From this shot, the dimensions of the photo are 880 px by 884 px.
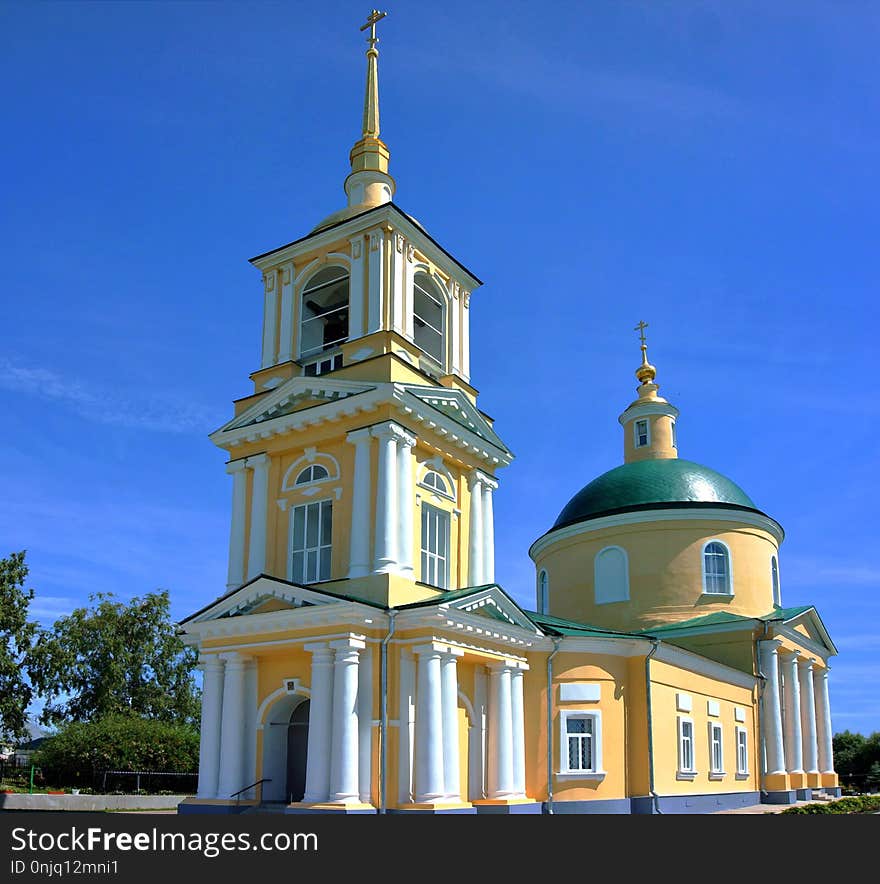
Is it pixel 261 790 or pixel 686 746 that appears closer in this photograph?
pixel 261 790

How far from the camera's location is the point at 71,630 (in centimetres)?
4088

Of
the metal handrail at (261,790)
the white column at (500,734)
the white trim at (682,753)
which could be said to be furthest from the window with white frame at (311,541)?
the white trim at (682,753)

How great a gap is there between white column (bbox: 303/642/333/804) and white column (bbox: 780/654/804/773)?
735 inches

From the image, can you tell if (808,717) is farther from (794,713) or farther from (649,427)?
(649,427)

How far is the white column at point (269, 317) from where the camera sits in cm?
2306

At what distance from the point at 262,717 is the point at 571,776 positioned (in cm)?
703

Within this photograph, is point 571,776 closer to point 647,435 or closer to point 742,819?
point 742,819

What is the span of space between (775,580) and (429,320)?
54.2ft

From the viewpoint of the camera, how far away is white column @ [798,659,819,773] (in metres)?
31.9

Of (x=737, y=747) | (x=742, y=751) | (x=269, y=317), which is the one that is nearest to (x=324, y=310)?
(x=269, y=317)

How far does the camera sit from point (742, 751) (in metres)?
27.9

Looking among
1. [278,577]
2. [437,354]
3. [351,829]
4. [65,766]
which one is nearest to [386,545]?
[278,577]

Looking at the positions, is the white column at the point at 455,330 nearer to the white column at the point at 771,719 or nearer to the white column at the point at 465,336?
the white column at the point at 465,336

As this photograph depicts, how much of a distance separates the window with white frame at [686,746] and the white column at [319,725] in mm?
10322
